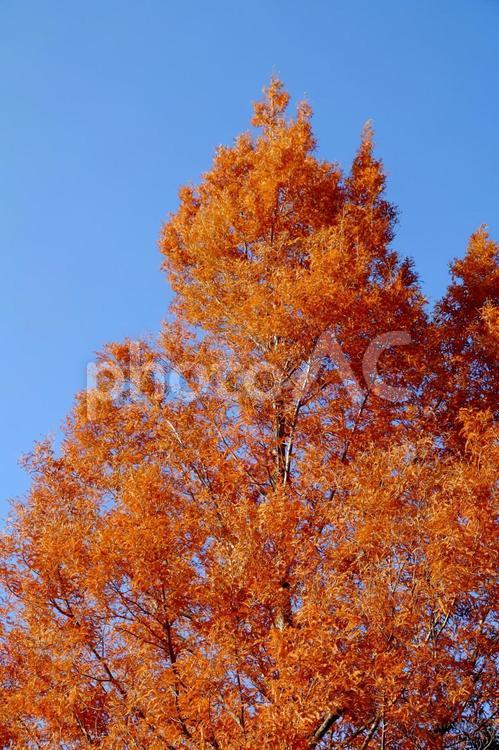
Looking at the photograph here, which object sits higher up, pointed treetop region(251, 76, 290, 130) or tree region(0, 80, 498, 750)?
pointed treetop region(251, 76, 290, 130)

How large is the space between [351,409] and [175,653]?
3.14 meters

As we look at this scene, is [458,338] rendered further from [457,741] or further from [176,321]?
[457,741]

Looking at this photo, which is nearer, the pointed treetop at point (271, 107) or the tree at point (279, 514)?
the tree at point (279, 514)

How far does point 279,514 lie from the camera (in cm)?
540

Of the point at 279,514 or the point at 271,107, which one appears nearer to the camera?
the point at 279,514

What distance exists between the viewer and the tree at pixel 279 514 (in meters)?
4.74

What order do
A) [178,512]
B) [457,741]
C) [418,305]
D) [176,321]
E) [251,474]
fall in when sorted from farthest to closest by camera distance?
1. [176,321]
2. [418,305]
3. [251,474]
4. [178,512]
5. [457,741]

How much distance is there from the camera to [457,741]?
17.2ft

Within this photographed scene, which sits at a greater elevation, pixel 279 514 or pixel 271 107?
pixel 271 107

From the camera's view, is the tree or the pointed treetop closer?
the tree

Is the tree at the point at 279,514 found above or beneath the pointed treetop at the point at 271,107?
beneath

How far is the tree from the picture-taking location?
187 inches

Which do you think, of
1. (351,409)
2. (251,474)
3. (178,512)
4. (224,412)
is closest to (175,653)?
(178,512)

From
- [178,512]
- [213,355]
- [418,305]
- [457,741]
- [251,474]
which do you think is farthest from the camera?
[213,355]
